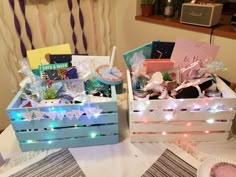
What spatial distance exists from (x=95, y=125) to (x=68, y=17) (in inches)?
43.6

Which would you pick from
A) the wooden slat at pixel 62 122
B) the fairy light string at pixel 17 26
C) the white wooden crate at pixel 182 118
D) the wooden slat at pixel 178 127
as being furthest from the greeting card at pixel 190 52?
the fairy light string at pixel 17 26

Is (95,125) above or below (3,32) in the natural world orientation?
below

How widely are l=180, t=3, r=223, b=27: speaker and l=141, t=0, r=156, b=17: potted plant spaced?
0.34 m

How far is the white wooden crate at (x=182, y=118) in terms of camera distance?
2.07 feet

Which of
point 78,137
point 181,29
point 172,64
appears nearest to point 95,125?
point 78,137

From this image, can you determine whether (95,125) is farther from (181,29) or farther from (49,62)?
(181,29)

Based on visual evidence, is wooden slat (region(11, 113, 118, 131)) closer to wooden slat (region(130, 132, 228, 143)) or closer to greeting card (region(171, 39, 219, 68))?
wooden slat (region(130, 132, 228, 143))

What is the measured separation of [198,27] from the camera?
1.21m

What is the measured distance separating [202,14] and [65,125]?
101 cm

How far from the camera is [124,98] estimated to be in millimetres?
935

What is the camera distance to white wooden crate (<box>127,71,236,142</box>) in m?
0.63

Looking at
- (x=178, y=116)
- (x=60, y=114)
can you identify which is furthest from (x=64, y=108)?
(x=178, y=116)

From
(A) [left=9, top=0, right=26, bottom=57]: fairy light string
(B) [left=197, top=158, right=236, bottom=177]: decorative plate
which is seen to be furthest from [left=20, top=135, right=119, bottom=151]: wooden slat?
(A) [left=9, top=0, right=26, bottom=57]: fairy light string

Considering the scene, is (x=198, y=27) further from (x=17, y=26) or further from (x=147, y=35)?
(x=17, y=26)
